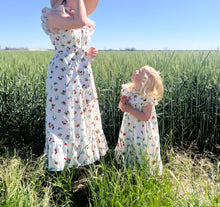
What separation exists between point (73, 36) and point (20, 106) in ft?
4.43

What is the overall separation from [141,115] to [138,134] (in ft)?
0.56

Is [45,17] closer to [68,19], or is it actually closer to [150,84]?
[68,19]

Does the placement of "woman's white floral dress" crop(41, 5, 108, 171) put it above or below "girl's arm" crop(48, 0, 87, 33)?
below

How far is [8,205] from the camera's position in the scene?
1.39 meters

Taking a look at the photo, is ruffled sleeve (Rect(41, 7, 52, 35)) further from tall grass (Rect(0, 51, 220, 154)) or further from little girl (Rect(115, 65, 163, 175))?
tall grass (Rect(0, 51, 220, 154))

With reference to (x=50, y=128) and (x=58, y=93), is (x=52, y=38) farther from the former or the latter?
(x=50, y=128)

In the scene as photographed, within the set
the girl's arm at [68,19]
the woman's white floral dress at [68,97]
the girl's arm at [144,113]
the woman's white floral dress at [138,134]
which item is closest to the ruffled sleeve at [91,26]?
the woman's white floral dress at [68,97]

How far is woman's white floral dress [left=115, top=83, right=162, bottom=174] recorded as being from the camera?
186 centimetres

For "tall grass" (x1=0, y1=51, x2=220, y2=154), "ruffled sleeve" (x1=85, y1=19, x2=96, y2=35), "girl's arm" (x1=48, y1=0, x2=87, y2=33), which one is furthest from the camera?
"tall grass" (x1=0, y1=51, x2=220, y2=154)

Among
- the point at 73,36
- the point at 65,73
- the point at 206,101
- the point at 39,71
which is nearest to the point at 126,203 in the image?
the point at 65,73

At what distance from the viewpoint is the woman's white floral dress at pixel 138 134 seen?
6.12 ft

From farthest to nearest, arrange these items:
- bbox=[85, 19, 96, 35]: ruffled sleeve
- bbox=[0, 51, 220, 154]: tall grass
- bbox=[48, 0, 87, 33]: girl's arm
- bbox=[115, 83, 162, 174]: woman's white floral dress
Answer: bbox=[0, 51, 220, 154]: tall grass → bbox=[85, 19, 96, 35]: ruffled sleeve → bbox=[115, 83, 162, 174]: woman's white floral dress → bbox=[48, 0, 87, 33]: girl's arm

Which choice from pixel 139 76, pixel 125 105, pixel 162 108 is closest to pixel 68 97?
pixel 125 105

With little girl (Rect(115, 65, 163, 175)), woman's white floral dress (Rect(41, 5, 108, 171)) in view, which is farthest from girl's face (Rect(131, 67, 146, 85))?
woman's white floral dress (Rect(41, 5, 108, 171))
